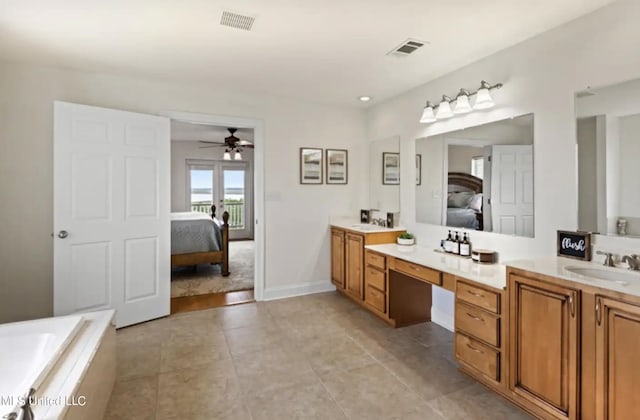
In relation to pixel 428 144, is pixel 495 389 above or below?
below

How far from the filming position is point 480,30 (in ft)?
7.58

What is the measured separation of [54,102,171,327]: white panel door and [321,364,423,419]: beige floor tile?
7.03 feet

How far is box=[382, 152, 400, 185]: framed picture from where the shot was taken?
12.5ft

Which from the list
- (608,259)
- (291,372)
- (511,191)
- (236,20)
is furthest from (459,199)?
(236,20)

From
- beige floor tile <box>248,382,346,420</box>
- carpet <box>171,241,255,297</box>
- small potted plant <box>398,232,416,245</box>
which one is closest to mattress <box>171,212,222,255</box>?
carpet <box>171,241,255,297</box>

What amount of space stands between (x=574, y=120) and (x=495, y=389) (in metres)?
1.81

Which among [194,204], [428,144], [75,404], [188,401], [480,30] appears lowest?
[188,401]

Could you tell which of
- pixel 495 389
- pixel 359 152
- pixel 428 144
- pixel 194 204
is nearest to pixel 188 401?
pixel 495 389

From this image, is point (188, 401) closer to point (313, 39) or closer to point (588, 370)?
point (588, 370)

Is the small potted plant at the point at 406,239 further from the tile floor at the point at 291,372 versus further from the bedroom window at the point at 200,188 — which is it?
the bedroom window at the point at 200,188

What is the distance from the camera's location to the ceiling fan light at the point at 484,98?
8.44ft

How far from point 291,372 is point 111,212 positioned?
2238 mm

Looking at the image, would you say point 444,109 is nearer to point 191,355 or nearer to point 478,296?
point 478,296

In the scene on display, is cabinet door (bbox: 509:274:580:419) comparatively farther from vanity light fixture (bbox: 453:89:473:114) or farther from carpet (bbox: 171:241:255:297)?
carpet (bbox: 171:241:255:297)
